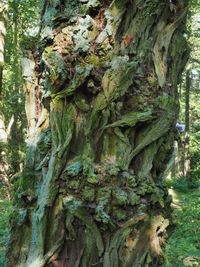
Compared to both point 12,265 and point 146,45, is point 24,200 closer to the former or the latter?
point 12,265

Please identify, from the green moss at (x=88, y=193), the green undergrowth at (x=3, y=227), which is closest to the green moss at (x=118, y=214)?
the green moss at (x=88, y=193)

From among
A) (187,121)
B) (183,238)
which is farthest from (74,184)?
(187,121)

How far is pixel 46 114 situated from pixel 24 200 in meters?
0.56

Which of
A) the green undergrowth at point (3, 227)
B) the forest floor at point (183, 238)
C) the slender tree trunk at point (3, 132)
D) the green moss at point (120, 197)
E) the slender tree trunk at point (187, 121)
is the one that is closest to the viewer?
the green moss at point (120, 197)

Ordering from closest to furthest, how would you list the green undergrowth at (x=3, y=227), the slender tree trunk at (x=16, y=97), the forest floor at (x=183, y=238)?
the green undergrowth at (x=3, y=227), the forest floor at (x=183, y=238), the slender tree trunk at (x=16, y=97)

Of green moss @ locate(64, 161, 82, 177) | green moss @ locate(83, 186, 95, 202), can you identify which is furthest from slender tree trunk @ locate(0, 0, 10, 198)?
green moss @ locate(83, 186, 95, 202)

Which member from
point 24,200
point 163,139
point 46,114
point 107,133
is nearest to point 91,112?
point 107,133

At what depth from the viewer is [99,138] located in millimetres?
2592

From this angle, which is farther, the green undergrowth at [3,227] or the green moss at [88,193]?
the green undergrowth at [3,227]

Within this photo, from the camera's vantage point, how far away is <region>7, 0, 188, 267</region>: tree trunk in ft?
8.05

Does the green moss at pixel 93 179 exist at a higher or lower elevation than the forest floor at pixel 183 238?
higher

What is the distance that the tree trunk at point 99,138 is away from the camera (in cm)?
246

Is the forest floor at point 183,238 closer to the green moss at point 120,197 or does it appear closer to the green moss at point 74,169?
the green moss at point 120,197

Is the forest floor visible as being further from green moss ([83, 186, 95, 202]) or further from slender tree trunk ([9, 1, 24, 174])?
slender tree trunk ([9, 1, 24, 174])
